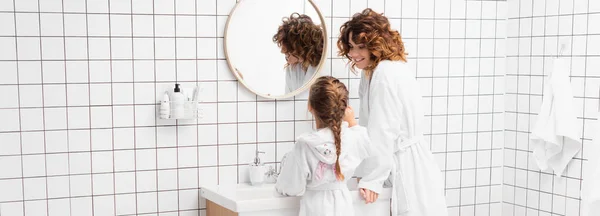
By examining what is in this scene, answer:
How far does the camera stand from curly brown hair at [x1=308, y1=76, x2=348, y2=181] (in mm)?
2814

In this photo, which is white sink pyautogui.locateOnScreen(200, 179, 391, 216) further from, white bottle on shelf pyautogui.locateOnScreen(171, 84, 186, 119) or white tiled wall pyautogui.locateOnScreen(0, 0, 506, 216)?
white bottle on shelf pyautogui.locateOnScreen(171, 84, 186, 119)

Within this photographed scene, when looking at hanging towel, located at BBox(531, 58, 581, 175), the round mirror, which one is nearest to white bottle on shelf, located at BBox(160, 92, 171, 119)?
the round mirror

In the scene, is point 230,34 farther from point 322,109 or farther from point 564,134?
point 564,134

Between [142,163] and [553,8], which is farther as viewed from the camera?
[553,8]

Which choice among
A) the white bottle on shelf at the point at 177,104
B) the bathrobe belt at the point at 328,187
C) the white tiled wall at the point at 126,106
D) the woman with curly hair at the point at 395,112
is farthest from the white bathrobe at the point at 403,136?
the white bottle on shelf at the point at 177,104

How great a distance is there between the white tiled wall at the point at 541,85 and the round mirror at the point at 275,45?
44.9 inches

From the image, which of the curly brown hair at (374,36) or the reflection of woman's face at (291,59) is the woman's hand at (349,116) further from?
the reflection of woman's face at (291,59)

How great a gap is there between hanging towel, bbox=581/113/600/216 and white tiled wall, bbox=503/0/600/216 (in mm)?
124

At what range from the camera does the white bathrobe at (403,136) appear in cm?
309

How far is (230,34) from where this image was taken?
128 inches

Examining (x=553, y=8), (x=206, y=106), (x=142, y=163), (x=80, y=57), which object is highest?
(x=553, y=8)

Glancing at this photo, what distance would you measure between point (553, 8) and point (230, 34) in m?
1.66

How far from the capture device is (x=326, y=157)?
2.82 metres

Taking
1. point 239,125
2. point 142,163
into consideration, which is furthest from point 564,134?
point 142,163
